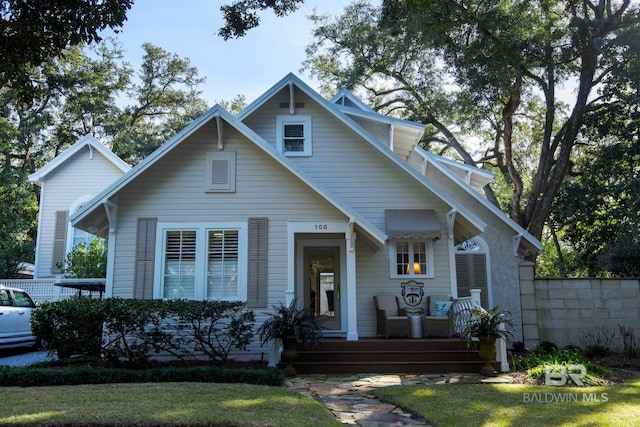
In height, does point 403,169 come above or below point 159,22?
below

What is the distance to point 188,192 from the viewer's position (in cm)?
1079

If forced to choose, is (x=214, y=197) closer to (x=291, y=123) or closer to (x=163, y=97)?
(x=291, y=123)

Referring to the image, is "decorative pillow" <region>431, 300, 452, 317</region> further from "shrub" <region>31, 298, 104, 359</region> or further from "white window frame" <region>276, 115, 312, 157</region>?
"shrub" <region>31, 298, 104, 359</region>

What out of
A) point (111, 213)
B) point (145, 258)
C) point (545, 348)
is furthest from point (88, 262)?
point (545, 348)

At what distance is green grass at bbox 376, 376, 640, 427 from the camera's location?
574cm

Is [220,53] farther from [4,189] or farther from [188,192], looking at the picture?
[4,189]

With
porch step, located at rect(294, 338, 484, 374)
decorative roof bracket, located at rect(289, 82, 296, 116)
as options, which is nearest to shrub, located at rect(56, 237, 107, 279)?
decorative roof bracket, located at rect(289, 82, 296, 116)

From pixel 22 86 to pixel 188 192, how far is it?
3.65m

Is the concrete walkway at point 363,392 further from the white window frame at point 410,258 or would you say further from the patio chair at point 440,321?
the white window frame at point 410,258

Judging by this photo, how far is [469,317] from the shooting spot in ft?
32.7

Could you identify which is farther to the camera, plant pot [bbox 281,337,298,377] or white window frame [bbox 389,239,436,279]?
white window frame [bbox 389,239,436,279]

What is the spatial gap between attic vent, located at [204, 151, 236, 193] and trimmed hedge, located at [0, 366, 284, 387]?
396 centimetres

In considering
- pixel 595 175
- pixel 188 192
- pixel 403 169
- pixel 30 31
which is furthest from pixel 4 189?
pixel 595 175

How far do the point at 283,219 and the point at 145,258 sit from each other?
2915 millimetres
